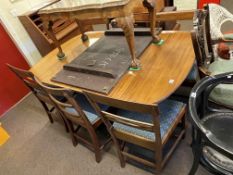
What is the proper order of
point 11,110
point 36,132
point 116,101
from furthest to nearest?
point 11,110 → point 36,132 → point 116,101

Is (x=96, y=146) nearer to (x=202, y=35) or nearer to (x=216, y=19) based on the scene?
(x=202, y=35)

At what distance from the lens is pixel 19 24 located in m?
2.73

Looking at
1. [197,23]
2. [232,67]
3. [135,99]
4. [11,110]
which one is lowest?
[11,110]

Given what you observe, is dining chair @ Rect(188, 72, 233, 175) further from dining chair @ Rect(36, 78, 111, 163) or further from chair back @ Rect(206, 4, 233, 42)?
dining chair @ Rect(36, 78, 111, 163)

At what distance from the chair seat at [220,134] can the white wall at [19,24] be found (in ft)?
8.67

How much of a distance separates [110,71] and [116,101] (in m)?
0.43

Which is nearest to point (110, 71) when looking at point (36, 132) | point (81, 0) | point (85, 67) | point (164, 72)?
point (85, 67)

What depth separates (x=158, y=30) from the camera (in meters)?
1.71

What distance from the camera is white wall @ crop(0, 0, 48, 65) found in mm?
2586

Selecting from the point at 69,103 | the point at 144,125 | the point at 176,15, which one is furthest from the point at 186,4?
the point at 144,125

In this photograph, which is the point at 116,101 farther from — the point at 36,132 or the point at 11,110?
the point at 11,110

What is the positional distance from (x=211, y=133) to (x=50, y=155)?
64.4 inches

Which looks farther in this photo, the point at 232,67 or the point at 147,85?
the point at 232,67

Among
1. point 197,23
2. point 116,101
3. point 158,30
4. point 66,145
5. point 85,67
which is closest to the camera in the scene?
point 116,101
